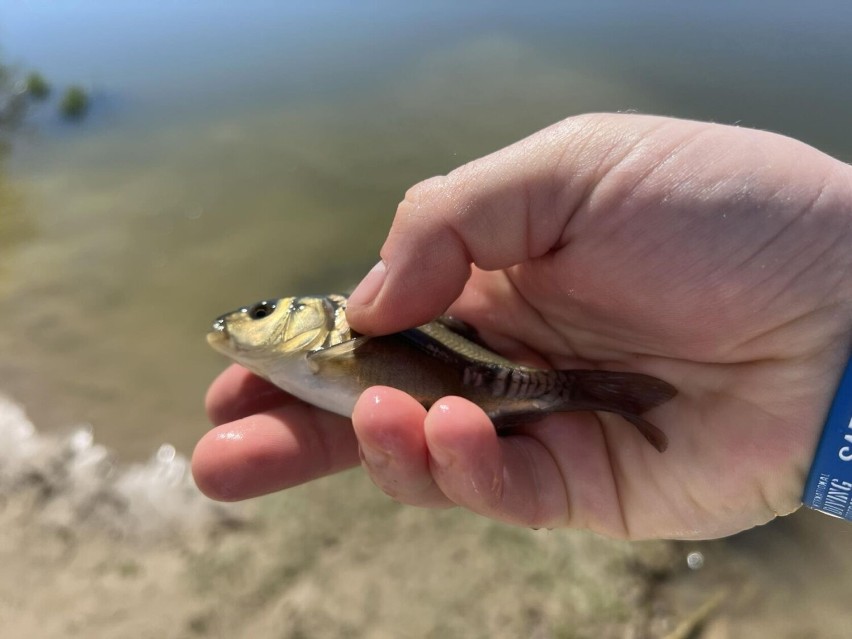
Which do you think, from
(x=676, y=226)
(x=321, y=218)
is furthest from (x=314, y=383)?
(x=321, y=218)

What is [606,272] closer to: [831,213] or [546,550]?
[831,213]

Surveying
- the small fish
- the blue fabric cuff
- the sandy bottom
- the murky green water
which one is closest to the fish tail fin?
the small fish

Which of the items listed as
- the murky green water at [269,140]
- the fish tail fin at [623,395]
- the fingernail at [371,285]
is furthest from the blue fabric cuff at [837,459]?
the murky green water at [269,140]

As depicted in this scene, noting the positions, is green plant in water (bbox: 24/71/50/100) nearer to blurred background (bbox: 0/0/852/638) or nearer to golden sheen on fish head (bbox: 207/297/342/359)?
blurred background (bbox: 0/0/852/638)

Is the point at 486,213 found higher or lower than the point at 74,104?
higher

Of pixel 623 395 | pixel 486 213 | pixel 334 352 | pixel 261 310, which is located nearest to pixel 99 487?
pixel 261 310

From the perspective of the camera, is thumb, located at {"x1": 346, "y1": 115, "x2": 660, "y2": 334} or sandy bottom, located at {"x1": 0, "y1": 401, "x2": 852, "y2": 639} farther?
sandy bottom, located at {"x1": 0, "y1": 401, "x2": 852, "y2": 639}

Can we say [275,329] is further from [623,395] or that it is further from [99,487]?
[99,487]
